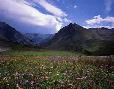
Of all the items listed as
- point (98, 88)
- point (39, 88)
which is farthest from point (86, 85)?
point (39, 88)

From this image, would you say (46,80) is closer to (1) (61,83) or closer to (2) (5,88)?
(1) (61,83)

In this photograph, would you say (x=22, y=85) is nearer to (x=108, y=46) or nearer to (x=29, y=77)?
(x=29, y=77)

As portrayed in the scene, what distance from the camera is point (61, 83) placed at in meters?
9.76

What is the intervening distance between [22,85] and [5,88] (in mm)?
620

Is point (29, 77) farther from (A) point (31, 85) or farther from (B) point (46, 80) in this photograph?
(A) point (31, 85)

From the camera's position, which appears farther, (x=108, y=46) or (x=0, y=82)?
(x=108, y=46)

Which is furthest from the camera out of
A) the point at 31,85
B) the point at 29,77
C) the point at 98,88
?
the point at 29,77

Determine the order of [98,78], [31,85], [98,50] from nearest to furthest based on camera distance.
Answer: [31,85] → [98,78] → [98,50]

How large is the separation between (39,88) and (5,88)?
1.21 m

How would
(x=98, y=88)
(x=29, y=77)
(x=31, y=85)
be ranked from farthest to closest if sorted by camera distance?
(x=29, y=77)
(x=98, y=88)
(x=31, y=85)

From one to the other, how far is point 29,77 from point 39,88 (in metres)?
1.71

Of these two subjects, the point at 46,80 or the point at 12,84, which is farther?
the point at 46,80

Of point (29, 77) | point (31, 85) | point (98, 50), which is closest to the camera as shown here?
point (31, 85)

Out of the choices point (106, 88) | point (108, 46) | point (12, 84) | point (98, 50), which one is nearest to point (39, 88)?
point (12, 84)
